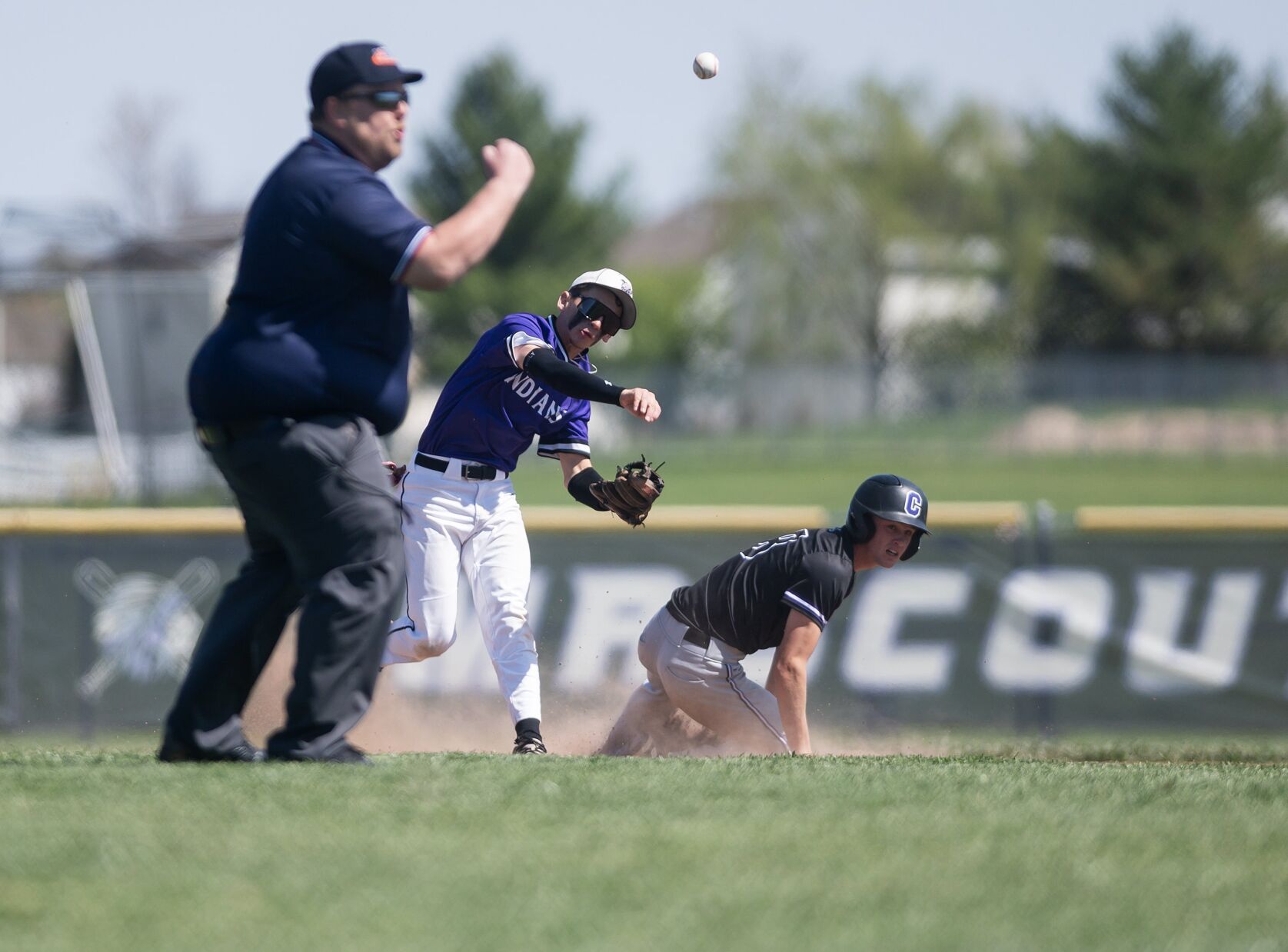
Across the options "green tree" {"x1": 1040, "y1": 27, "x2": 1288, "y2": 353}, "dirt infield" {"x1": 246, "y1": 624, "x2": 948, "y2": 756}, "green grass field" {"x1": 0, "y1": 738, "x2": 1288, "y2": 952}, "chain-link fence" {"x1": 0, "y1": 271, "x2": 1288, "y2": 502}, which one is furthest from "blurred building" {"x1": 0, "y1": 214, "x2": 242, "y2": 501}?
"green tree" {"x1": 1040, "y1": 27, "x2": 1288, "y2": 353}

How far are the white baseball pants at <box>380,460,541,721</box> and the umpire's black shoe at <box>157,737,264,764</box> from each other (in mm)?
1475

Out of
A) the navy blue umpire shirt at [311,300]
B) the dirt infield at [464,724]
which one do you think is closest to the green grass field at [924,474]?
the dirt infield at [464,724]

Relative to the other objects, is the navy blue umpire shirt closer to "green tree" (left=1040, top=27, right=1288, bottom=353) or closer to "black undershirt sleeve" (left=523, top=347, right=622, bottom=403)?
"black undershirt sleeve" (left=523, top=347, right=622, bottom=403)

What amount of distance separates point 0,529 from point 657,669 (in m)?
5.53

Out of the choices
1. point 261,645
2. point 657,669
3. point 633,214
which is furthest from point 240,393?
point 633,214

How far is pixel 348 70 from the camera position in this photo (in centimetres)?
419

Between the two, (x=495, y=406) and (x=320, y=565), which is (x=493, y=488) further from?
(x=320, y=565)

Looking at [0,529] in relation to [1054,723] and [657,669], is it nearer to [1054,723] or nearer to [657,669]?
[657,669]

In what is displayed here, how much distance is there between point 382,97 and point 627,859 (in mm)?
2201

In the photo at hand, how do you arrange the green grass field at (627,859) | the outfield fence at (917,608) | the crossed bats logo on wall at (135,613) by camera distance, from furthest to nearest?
1. the crossed bats logo on wall at (135,613)
2. the outfield fence at (917,608)
3. the green grass field at (627,859)

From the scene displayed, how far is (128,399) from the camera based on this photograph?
23.3 meters

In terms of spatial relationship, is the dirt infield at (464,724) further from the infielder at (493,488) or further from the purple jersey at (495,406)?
the purple jersey at (495,406)

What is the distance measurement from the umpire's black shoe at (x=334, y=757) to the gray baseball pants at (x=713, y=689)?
79.9 inches

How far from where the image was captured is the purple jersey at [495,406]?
5.94m
